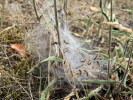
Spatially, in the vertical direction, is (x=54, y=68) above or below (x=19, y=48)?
below

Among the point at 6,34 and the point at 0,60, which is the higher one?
the point at 6,34

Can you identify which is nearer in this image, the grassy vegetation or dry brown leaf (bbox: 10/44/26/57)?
the grassy vegetation

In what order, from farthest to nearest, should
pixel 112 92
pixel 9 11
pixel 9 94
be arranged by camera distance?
pixel 9 11
pixel 112 92
pixel 9 94

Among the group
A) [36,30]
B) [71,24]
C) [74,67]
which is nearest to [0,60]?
[36,30]

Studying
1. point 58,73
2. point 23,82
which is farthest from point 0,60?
point 58,73

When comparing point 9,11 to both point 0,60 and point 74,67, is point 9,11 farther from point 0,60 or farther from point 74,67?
point 74,67

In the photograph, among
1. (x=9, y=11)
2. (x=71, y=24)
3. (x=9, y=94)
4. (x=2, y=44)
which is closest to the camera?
(x=9, y=94)

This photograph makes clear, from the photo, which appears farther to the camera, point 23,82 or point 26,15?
point 26,15

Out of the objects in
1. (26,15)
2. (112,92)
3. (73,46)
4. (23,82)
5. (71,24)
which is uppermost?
(26,15)

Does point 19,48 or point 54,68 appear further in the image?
point 19,48

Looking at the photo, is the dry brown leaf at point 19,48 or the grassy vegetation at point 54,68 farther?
the dry brown leaf at point 19,48
